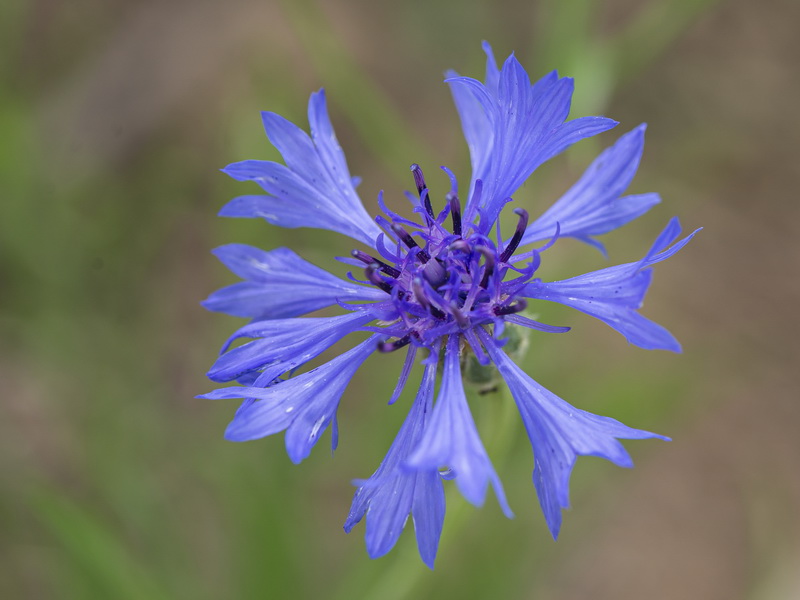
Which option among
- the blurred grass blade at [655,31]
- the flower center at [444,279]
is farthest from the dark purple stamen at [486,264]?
the blurred grass blade at [655,31]

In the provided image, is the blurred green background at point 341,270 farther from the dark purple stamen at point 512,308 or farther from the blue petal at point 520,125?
the blue petal at point 520,125

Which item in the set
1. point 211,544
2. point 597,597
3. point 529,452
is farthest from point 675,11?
point 211,544

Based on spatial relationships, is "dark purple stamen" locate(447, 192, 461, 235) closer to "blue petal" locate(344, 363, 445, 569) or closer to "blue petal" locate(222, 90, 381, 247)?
"blue petal" locate(222, 90, 381, 247)

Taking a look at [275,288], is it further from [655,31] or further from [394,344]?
[655,31]

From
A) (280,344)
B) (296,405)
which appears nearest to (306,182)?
(280,344)

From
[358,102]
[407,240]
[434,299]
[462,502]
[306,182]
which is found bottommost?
[462,502]

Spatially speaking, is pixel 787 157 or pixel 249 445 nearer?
pixel 249 445

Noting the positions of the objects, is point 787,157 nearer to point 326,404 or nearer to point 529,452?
point 529,452
